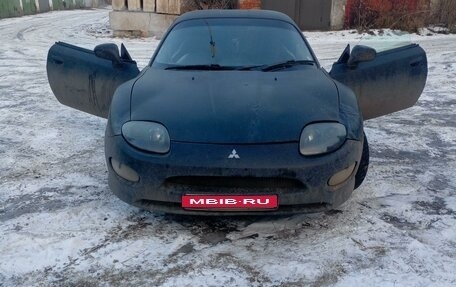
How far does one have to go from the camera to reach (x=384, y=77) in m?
3.90

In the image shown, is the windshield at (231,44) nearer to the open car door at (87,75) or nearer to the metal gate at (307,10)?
the open car door at (87,75)

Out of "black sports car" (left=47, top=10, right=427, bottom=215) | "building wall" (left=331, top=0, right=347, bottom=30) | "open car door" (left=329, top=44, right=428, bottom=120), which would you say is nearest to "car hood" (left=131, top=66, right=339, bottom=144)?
"black sports car" (left=47, top=10, right=427, bottom=215)

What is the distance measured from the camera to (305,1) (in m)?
14.9

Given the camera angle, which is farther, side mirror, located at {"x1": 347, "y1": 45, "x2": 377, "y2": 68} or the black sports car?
side mirror, located at {"x1": 347, "y1": 45, "x2": 377, "y2": 68}

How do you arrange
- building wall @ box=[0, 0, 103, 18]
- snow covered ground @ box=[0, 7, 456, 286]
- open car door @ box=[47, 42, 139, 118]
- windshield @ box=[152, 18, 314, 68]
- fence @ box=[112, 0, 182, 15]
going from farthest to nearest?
building wall @ box=[0, 0, 103, 18]
fence @ box=[112, 0, 182, 15]
open car door @ box=[47, 42, 139, 118]
windshield @ box=[152, 18, 314, 68]
snow covered ground @ box=[0, 7, 456, 286]

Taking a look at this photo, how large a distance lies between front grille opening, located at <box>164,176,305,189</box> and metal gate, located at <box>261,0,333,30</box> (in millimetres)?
13097

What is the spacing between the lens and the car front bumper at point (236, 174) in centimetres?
254

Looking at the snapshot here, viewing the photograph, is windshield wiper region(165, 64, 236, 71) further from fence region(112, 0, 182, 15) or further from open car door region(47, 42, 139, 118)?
fence region(112, 0, 182, 15)

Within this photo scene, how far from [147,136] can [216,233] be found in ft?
2.52

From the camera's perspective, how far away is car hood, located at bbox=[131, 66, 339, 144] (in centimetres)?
265

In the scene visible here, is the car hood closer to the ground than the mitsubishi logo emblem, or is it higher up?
higher up

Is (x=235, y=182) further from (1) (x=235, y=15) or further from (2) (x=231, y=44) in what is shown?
(1) (x=235, y=15)

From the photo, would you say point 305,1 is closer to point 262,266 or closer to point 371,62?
point 371,62

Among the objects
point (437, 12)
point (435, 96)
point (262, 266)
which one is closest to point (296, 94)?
point (262, 266)
